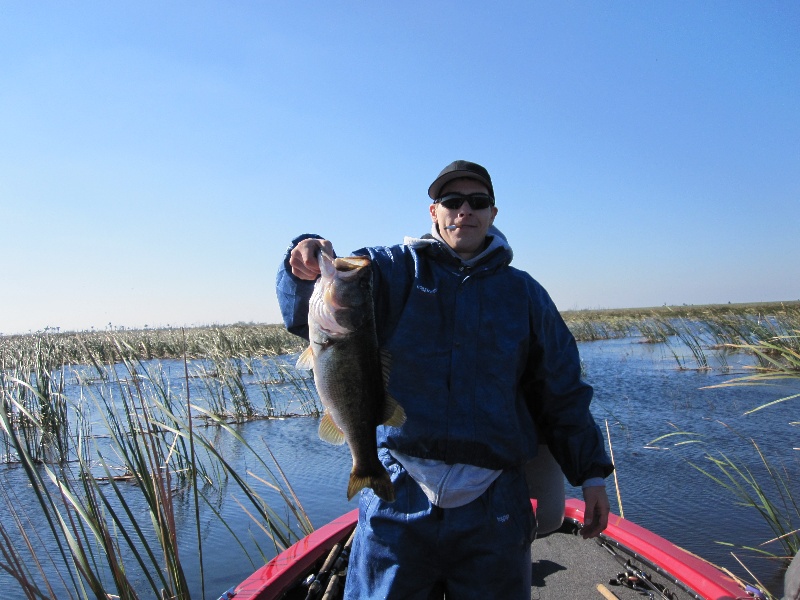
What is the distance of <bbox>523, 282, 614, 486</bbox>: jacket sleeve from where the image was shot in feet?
8.91

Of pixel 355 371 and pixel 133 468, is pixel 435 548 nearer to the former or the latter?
pixel 355 371

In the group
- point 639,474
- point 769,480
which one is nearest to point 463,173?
point 639,474

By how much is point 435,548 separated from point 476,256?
1.26 m

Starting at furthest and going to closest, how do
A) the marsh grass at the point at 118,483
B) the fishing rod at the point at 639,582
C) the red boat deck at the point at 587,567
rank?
the fishing rod at the point at 639,582 < the red boat deck at the point at 587,567 < the marsh grass at the point at 118,483

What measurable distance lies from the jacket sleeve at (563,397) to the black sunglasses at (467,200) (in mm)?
471

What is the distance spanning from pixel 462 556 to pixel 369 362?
0.87m

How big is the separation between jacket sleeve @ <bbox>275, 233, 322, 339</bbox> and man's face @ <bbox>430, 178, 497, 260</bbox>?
1.96 feet

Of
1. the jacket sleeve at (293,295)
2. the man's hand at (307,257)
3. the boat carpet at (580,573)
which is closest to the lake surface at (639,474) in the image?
the boat carpet at (580,573)

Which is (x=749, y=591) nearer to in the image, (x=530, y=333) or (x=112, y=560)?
(x=530, y=333)

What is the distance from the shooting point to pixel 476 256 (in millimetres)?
2729

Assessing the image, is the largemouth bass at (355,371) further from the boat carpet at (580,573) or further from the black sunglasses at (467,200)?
the boat carpet at (580,573)

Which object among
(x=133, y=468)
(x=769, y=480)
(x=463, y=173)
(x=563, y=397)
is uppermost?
(x=463, y=173)

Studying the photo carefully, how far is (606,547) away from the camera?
14.3 ft

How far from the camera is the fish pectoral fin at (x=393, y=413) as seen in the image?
7.82 ft
